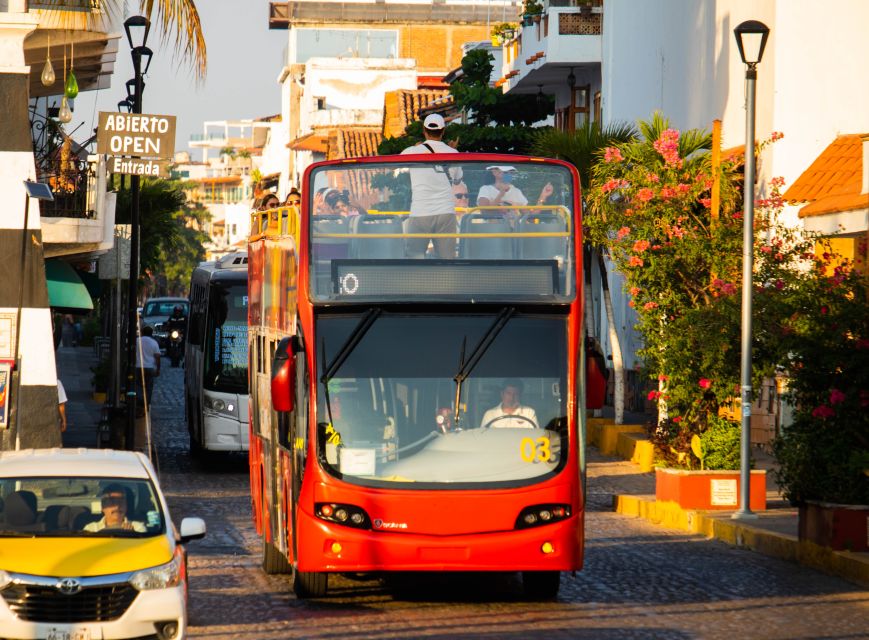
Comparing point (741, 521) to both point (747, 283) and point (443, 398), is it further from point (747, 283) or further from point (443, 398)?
point (443, 398)

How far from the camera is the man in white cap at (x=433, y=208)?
42.7ft

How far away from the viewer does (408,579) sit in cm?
1502

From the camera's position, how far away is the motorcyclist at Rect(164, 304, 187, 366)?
52.1 metres

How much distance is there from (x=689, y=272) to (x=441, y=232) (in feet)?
34.9

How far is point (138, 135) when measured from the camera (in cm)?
2050

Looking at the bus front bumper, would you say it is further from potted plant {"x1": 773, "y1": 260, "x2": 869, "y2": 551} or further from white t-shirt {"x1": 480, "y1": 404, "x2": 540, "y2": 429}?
potted plant {"x1": 773, "y1": 260, "x2": 869, "y2": 551}

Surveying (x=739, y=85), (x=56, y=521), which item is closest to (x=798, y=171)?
(x=739, y=85)

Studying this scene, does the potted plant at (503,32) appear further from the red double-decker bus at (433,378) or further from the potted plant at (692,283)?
the red double-decker bus at (433,378)

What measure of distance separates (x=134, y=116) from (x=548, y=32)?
20.1 meters

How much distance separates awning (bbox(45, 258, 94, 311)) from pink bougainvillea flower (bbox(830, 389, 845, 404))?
11.0 meters

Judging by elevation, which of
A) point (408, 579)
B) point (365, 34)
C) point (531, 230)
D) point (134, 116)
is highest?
point (365, 34)

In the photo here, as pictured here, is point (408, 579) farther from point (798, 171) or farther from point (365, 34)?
point (365, 34)

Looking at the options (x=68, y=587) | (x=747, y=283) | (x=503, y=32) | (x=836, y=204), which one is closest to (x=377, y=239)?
(x=68, y=587)

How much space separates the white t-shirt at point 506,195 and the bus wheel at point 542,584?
3.00 metres
